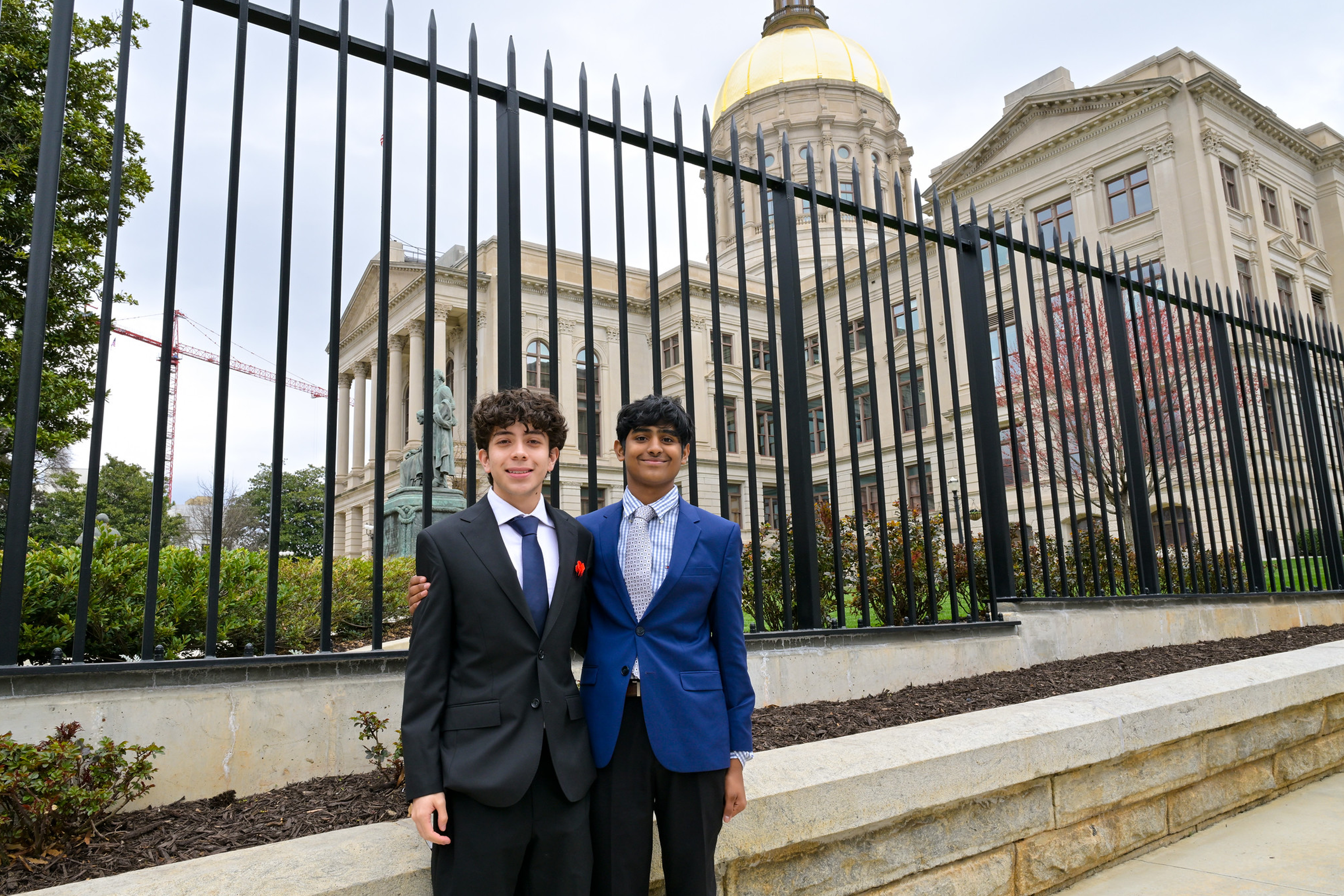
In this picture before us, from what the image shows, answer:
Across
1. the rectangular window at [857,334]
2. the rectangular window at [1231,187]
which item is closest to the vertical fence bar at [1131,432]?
the rectangular window at [857,334]

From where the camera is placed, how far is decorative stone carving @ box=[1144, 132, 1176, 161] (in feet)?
87.1

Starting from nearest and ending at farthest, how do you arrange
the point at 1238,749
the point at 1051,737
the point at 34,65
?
the point at 1051,737, the point at 1238,749, the point at 34,65

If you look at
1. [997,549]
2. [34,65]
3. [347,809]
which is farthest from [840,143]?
[347,809]

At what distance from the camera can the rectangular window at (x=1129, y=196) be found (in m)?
27.6

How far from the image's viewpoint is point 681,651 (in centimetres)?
211

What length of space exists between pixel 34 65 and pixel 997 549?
16.1 meters

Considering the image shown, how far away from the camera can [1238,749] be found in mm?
3869

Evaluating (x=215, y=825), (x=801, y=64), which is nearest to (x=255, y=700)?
(x=215, y=825)

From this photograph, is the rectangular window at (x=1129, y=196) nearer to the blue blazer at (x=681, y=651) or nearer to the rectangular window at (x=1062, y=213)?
the rectangular window at (x=1062, y=213)

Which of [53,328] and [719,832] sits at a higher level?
[53,328]

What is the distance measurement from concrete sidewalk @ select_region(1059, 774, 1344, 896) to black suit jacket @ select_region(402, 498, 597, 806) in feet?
7.64

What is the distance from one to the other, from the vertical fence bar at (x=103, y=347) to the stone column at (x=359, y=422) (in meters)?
36.1

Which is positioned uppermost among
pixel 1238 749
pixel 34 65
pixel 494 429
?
pixel 34 65

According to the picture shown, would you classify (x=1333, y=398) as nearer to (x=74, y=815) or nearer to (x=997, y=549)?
(x=997, y=549)
